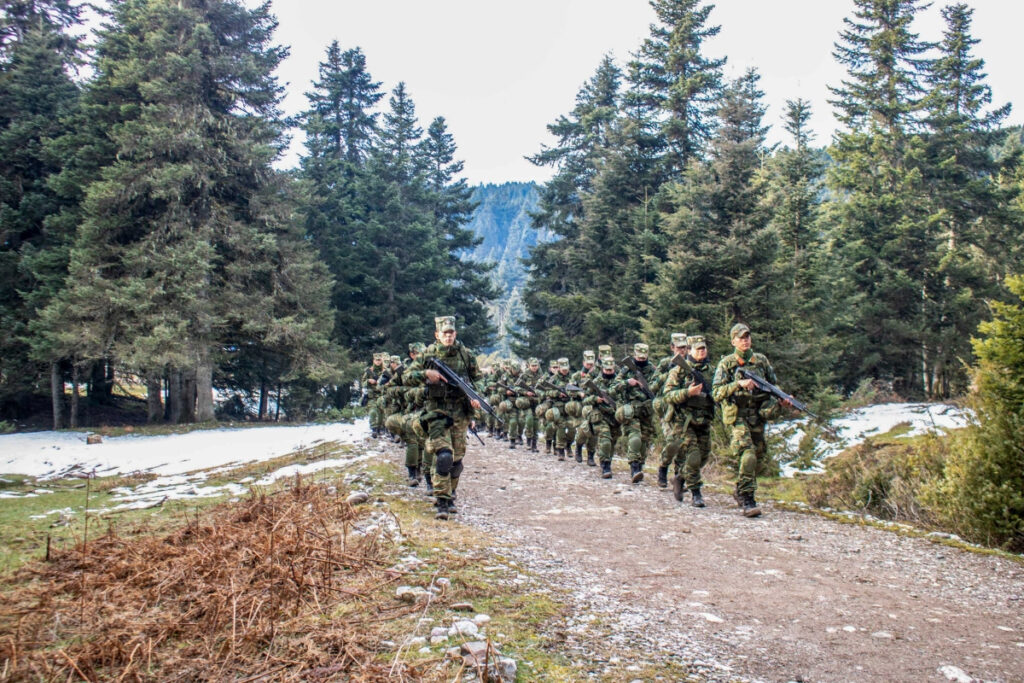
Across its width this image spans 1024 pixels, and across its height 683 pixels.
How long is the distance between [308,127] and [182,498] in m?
27.5

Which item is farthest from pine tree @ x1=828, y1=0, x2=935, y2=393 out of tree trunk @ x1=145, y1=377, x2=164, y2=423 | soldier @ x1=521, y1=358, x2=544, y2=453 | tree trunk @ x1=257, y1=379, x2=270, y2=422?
tree trunk @ x1=257, y1=379, x2=270, y2=422

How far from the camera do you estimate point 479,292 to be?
132ft

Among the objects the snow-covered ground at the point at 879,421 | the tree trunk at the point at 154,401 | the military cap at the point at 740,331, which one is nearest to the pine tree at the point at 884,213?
the snow-covered ground at the point at 879,421

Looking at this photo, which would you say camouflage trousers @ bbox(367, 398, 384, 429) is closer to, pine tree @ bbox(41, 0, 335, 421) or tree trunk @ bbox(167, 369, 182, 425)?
pine tree @ bbox(41, 0, 335, 421)

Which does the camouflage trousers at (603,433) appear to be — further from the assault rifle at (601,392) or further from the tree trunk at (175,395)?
the tree trunk at (175,395)

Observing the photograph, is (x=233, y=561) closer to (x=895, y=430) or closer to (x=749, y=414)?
(x=749, y=414)

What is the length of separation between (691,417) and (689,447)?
0.45 m

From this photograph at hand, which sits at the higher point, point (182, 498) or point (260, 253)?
point (260, 253)

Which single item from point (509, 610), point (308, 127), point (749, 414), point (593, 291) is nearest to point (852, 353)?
point (593, 291)

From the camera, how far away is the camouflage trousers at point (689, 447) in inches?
325

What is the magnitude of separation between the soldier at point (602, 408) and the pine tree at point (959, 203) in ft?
48.3

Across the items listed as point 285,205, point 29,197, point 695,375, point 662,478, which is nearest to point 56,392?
point 29,197

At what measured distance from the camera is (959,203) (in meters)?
24.3

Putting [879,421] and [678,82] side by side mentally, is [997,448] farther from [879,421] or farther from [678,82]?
[678,82]
